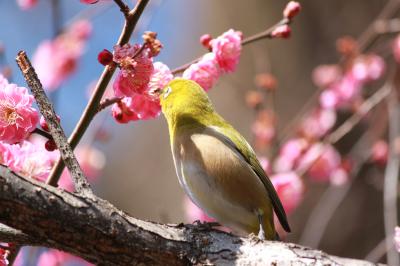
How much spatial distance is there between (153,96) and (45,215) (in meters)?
0.60

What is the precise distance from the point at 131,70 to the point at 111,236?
17.9 inches

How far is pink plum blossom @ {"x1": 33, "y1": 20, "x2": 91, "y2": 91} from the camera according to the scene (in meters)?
3.31

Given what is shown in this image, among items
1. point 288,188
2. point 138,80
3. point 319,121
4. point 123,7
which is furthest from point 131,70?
point 319,121

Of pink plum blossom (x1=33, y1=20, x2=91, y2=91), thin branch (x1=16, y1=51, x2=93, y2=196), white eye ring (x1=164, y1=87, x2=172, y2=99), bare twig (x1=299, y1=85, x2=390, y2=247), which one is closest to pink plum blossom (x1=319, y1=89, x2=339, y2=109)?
bare twig (x1=299, y1=85, x2=390, y2=247)

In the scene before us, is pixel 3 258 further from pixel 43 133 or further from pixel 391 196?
pixel 391 196

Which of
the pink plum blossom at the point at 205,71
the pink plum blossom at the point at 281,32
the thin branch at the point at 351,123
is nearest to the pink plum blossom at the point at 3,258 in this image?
the pink plum blossom at the point at 205,71

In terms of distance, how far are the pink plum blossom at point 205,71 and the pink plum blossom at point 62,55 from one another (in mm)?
1629

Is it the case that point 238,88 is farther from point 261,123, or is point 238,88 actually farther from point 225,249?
point 225,249

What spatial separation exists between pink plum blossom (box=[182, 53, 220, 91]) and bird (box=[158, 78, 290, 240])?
0.08 ft

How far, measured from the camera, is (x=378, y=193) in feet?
12.4

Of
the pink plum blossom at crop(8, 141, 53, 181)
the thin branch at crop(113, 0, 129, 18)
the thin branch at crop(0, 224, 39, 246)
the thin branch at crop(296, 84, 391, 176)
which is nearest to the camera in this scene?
the thin branch at crop(0, 224, 39, 246)

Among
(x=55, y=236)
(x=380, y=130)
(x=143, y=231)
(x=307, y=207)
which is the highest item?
(x=380, y=130)

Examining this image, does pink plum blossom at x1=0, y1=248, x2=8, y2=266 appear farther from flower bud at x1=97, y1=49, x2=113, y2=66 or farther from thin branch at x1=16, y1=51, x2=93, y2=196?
flower bud at x1=97, y1=49, x2=113, y2=66

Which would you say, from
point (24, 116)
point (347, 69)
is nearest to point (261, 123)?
point (347, 69)
